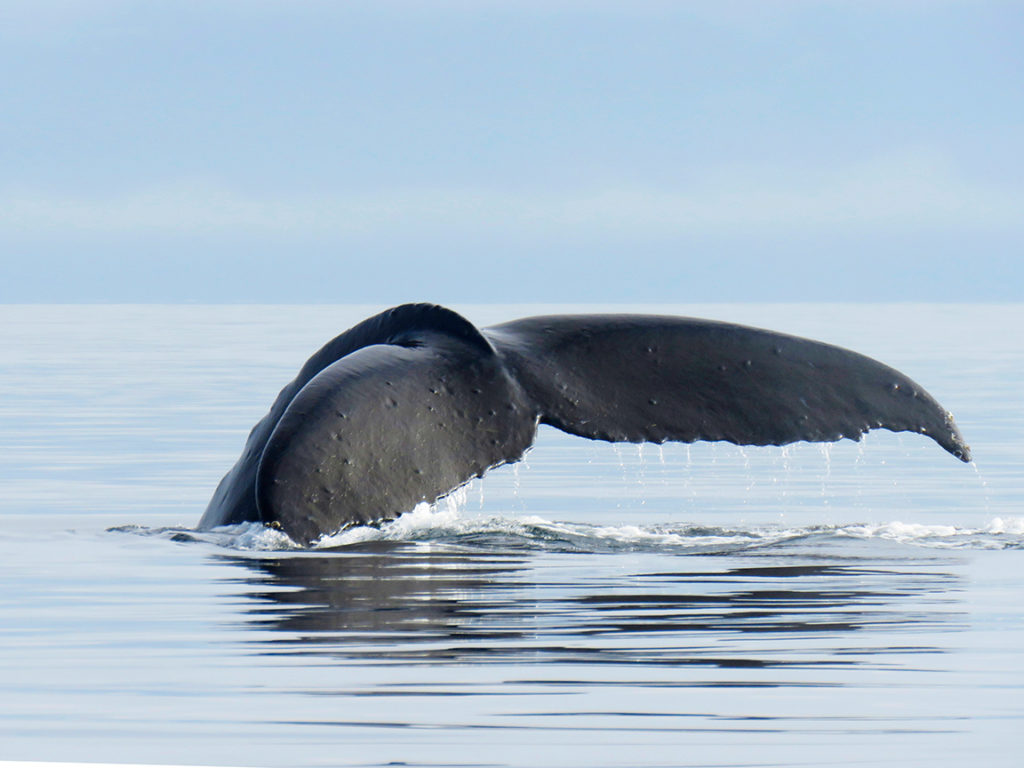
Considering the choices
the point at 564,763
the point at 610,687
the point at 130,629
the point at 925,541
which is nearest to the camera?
the point at 564,763

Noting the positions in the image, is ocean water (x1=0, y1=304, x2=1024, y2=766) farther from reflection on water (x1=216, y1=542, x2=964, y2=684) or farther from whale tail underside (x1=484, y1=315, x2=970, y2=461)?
whale tail underside (x1=484, y1=315, x2=970, y2=461)

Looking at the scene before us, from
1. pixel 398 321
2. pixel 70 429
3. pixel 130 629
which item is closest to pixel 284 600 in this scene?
pixel 130 629

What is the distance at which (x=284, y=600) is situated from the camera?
284 inches

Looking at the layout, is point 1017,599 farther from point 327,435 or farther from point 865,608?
point 327,435

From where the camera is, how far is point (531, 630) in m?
6.55

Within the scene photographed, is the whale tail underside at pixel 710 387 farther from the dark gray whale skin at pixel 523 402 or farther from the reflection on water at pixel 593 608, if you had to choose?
the reflection on water at pixel 593 608

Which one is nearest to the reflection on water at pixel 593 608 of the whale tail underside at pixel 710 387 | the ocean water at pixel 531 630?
the ocean water at pixel 531 630

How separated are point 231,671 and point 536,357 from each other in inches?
109

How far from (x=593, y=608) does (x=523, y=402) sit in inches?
48.9

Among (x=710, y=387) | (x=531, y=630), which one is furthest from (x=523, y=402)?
(x=531, y=630)

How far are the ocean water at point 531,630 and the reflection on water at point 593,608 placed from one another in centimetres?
2

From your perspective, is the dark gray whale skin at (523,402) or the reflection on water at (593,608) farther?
the dark gray whale skin at (523,402)

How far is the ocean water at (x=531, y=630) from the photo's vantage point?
16.3 ft

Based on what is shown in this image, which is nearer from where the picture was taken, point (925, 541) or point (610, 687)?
point (610, 687)
